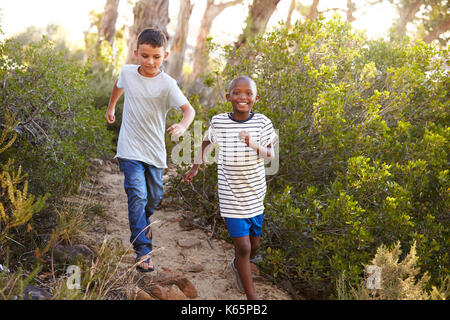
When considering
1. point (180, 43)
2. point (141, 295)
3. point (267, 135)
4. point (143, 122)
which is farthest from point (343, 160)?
point (180, 43)

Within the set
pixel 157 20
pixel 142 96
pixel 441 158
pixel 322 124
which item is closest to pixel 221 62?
pixel 322 124

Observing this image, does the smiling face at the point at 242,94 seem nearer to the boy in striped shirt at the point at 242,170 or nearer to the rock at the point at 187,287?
A: the boy in striped shirt at the point at 242,170

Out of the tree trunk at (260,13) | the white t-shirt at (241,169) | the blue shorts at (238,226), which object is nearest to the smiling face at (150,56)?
Result: the white t-shirt at (241,169)

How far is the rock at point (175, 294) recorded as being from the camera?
3398 millimetres

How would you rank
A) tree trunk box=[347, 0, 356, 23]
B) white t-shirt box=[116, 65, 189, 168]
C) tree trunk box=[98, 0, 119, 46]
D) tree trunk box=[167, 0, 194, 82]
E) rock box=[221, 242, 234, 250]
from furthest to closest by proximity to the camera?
tree trunk box=[347, 0, 356, 23] < tree trunk box=[98, 0, 119, 46] < tree trunk box=[167, 0, 194, 82] < rock box=[221, 242, 234, 250] < white t-shirt box=[116, 65, 189, 168]

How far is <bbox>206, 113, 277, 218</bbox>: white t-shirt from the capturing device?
132 inches

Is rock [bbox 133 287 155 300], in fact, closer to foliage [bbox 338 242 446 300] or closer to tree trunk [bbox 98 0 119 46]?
foliage [bbox 338 242 446 300]

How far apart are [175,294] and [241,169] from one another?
104cm

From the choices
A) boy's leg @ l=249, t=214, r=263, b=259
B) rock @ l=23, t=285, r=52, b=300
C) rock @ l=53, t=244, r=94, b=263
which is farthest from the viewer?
rock @ l=53, t=244, r=94, b=263

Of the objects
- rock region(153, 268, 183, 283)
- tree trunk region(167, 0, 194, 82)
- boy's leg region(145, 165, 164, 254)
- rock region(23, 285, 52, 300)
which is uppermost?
tree trunk region(167, 0, 194, 82)

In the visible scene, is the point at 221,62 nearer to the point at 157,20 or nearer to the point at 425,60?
the point at 425,60

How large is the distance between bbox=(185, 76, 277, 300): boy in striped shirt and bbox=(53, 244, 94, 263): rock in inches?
46.6

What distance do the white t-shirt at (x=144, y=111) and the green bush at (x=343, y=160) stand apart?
1.19 metres

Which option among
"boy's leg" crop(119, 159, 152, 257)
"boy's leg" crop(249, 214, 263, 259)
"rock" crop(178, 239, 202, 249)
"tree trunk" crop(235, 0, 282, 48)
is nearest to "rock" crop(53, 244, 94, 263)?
"boy's leg" crop(119, 159, 152, 257)
